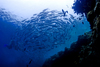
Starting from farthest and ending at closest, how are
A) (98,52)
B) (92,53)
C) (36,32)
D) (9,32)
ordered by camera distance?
(9,32) → (36,32) → (92,53) → (98,52)

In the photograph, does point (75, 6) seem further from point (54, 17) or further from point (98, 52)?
point (98, 52)

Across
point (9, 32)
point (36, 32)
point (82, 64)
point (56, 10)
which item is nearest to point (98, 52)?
point (82, 64)

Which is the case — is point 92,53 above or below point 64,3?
below

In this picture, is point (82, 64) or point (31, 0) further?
point (31, 0)

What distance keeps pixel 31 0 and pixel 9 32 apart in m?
14.9

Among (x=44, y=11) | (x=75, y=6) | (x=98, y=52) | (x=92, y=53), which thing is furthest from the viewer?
(x=44, y=11)

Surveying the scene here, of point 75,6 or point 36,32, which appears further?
point 36,32

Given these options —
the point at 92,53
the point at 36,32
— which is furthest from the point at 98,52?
the point at 36,32

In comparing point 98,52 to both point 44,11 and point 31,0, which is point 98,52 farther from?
point 31,0

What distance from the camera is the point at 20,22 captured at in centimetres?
1770

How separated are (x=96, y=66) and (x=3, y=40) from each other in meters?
29.2

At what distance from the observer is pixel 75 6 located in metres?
10.2

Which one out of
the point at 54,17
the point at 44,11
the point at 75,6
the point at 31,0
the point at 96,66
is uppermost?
the point at 31,0

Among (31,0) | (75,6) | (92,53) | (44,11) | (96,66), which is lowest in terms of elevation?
(96,66)
